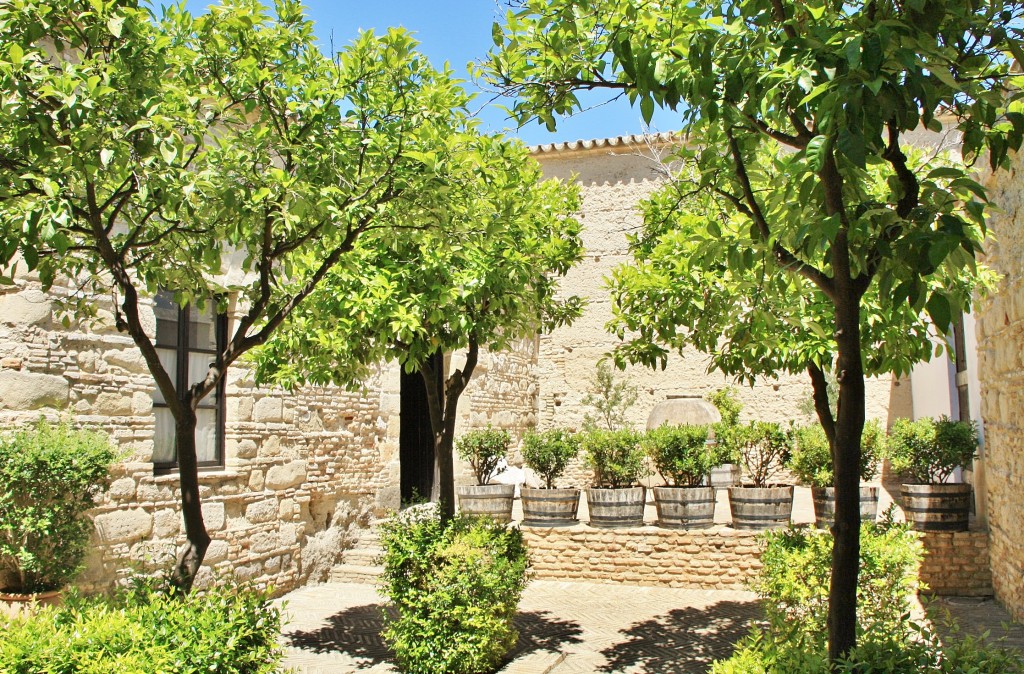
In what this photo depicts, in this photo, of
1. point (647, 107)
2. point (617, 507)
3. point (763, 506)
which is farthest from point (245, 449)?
point (647, 107)

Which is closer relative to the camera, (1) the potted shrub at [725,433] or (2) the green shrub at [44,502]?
(2) the green shrub at [44,502]

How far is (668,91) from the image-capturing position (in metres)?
2.74

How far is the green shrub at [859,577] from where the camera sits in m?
5.11

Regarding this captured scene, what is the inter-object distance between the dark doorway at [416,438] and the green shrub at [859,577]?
754cm

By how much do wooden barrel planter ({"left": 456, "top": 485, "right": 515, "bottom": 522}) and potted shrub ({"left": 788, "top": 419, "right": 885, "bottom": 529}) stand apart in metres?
3.44

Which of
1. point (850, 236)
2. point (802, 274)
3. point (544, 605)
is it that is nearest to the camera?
point (850, 236)

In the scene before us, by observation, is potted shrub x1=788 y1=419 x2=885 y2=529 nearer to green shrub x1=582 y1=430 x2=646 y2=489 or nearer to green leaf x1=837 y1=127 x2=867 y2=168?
green shrub x1=582 y1=430 x2=646 y2=489

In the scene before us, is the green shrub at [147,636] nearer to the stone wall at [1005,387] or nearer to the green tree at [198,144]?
the green tree at [198,144]

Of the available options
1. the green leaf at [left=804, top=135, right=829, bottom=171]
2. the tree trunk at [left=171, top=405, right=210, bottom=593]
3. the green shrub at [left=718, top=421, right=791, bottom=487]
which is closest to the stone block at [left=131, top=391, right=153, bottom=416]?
the tree trunk at [left=171, top=405, right=210, bottom=593]

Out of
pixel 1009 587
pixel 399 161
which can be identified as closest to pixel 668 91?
pixel 399 161

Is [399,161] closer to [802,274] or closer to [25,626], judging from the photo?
[802,274]

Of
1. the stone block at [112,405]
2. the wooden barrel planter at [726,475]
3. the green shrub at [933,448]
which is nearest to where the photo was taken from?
the stone block at [112,405]

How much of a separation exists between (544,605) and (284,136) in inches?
217

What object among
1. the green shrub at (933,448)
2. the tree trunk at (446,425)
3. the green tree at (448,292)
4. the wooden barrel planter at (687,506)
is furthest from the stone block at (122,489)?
the green shrub at (933,448)
